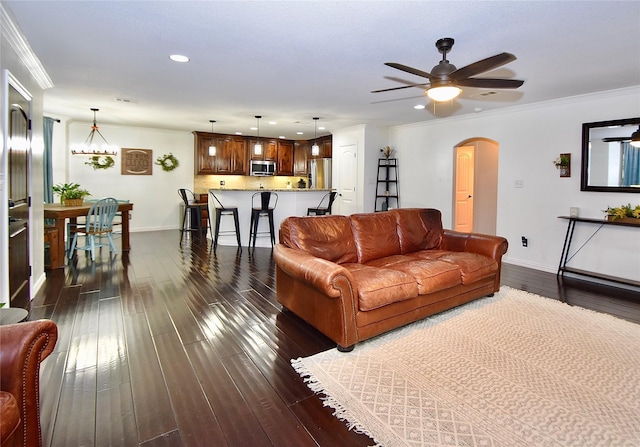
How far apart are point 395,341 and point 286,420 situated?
1.19 m

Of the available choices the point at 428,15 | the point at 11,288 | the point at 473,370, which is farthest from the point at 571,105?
the point at 11,288

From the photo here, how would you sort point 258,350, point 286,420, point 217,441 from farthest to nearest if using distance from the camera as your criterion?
point 258,350 → point 286,420 → point 217,441

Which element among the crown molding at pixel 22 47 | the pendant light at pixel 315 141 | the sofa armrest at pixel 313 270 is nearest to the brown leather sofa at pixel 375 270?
the sofa armrest at pixel 313 270

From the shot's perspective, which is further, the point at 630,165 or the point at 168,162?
the point at 168,162

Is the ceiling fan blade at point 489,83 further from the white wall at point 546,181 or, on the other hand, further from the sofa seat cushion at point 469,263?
the white wall at point 546,181

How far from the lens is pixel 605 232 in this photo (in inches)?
177

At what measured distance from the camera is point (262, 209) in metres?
6.38

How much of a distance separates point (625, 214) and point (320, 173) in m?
6.37

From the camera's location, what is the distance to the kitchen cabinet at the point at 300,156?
9742mm

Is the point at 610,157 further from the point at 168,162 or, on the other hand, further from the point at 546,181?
the point at 168,162

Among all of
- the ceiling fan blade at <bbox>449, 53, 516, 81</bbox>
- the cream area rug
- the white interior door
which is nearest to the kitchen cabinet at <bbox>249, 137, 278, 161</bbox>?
the white interior door

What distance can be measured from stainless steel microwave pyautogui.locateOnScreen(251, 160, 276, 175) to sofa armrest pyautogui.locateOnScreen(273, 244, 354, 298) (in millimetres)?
6381

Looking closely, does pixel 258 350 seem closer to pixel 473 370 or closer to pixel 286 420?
pixel 286 420

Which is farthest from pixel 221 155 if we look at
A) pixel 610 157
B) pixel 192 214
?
pixel 610 157
